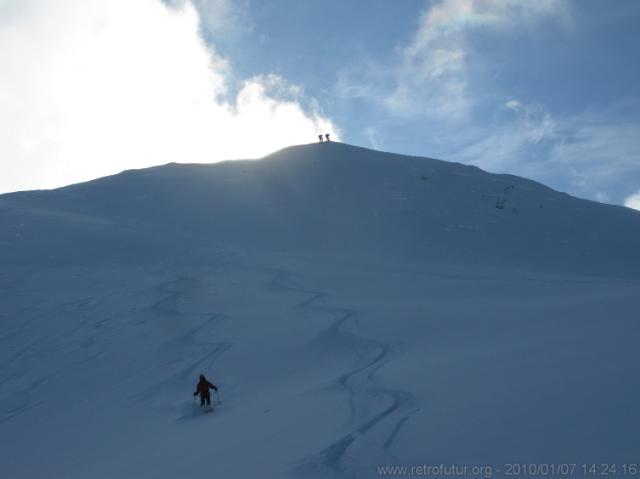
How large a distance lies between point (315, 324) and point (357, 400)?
483 cm

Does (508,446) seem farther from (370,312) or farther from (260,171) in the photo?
(260,171)

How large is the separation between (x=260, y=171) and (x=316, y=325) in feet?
56.7

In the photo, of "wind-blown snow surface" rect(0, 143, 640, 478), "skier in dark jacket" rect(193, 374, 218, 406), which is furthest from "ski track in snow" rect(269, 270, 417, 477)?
"skier in dark jacket" rect(193, 374, 218, 406)

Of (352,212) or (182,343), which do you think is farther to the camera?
(352,212)

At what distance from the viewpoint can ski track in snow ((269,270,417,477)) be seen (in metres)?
5.33

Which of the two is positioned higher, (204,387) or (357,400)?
(357,400)

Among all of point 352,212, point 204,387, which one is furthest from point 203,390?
point 352,212

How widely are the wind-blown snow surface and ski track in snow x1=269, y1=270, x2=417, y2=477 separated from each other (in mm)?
32

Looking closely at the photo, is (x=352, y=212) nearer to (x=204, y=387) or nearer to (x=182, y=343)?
(x=182, y=343)

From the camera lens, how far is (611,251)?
803 inches

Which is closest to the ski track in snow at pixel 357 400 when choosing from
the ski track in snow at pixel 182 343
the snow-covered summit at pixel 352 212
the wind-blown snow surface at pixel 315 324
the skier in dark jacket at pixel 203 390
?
the wind-blown snow surface at pixel 315 324

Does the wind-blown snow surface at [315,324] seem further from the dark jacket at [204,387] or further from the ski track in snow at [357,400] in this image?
the dark jacket at [204,387]

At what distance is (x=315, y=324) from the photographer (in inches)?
464

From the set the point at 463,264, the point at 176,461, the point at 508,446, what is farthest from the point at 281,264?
the point at 508,446
